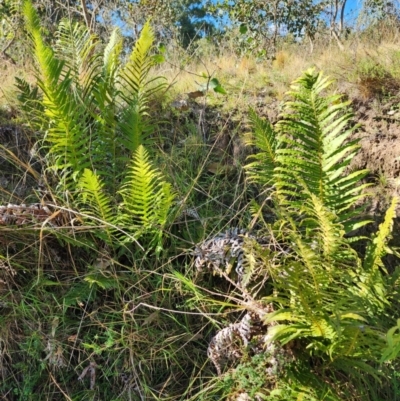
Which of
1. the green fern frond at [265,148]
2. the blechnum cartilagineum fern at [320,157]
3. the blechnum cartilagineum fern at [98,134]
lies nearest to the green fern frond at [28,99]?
the blechnum cartilagineum fern at [98,134]

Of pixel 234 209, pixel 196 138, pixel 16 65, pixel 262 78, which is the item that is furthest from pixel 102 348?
pixel 16 65

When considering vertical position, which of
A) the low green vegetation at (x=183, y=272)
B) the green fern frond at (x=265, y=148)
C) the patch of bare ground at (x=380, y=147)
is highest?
the patch of bare ground at (x=380, y=147)

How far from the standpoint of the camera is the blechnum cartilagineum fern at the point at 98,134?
228 cm

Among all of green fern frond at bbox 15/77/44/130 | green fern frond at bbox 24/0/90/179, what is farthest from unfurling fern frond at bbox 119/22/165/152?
green fern frond at bbox 15/77/44/130

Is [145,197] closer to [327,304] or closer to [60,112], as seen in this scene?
[60,112]

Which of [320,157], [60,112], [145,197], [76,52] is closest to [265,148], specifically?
[320,157]

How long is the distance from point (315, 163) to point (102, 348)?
4.33 feet

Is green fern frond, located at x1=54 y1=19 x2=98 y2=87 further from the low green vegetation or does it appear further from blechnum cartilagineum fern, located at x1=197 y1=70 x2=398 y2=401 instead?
blechnum cartilagineum fern, located at x1=197 y1=70 x2=398 y2=401

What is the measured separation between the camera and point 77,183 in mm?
2486

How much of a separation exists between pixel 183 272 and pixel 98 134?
0.89 m

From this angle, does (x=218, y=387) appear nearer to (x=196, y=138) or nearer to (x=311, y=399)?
(x=311, y=399)

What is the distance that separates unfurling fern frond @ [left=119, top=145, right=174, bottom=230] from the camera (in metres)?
2.20

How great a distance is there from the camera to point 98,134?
8.46 ft

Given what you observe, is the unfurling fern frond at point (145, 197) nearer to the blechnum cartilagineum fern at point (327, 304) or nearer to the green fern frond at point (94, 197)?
the green fern frond at point (94, 197)
